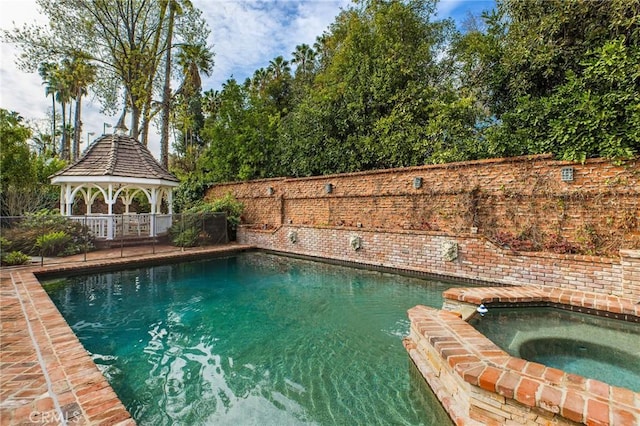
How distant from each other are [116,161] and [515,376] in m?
15.1

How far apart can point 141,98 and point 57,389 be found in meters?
18.6

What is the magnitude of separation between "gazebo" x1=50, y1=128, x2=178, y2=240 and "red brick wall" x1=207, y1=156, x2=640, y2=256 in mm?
6433

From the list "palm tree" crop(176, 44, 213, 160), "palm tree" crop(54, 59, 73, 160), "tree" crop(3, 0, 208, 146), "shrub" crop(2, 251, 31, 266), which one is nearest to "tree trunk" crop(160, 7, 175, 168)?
"tree" crop(3, 0, 208, 146)

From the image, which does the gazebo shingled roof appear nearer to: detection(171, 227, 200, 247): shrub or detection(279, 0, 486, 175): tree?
detection(171, 227, 200, 247): shrub

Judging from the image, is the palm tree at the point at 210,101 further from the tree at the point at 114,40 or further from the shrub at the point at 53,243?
the shrub at the point at 53,243

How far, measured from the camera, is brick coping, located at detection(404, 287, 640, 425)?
196 centimetres

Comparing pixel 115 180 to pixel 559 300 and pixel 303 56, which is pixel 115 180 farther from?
pixel 303 56

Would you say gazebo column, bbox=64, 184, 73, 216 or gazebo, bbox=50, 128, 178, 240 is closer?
gazebo, bbox=50, 128, 178, 240

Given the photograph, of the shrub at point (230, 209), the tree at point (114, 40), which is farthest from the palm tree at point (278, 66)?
the shrub at point (230, 209)

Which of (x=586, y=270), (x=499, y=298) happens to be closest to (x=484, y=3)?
(x=586, y=270)

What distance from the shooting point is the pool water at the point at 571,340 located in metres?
2.80

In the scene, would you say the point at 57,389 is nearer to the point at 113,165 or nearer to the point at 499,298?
the point at 499,298

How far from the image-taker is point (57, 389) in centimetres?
275

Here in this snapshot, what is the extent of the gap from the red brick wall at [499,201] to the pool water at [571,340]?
3821mm
